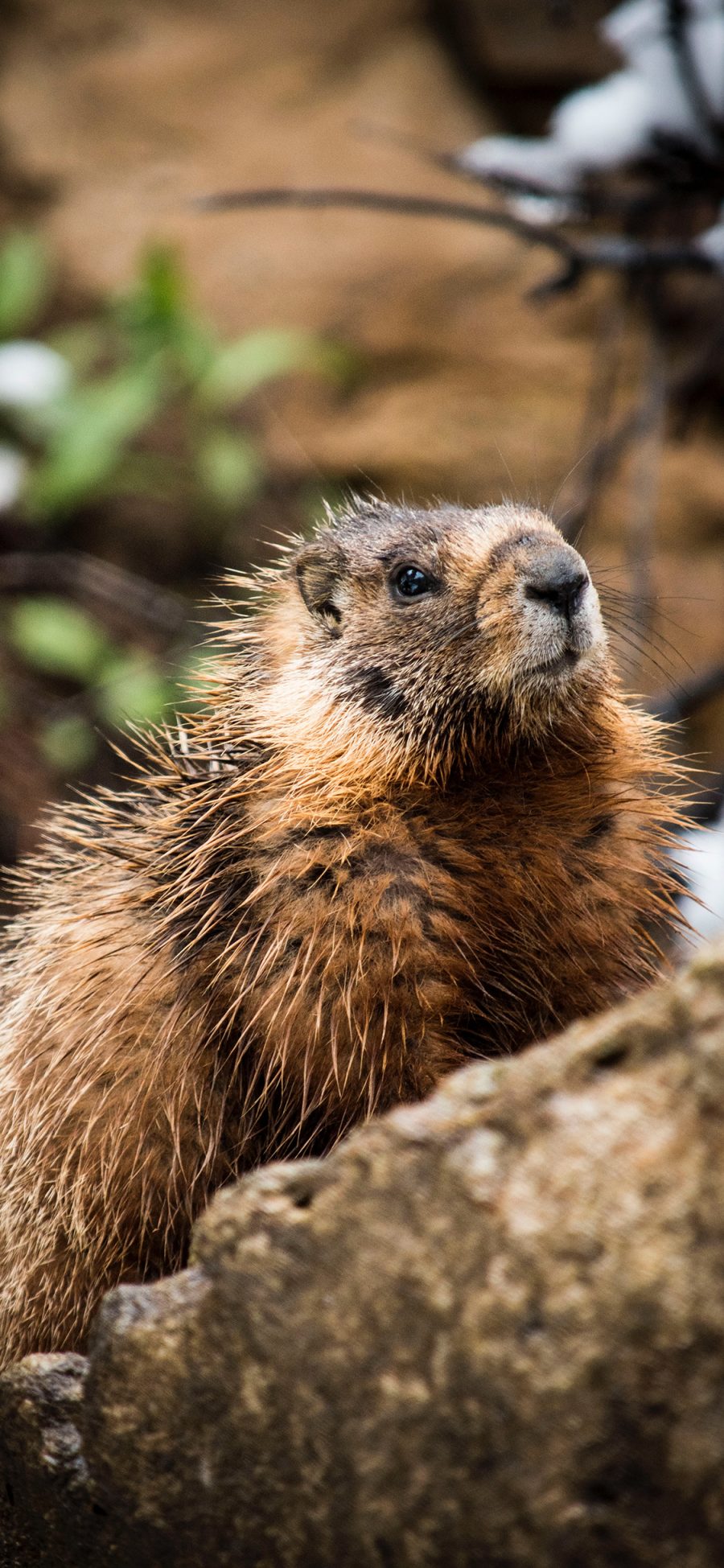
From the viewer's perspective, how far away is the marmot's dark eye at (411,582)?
13.7 feet

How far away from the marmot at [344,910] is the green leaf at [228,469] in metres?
7.44

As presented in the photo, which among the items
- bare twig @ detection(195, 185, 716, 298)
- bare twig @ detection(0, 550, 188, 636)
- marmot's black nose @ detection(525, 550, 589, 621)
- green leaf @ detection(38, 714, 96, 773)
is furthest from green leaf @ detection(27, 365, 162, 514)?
marmot's black nose @ detection(525, 550, 589, 621)

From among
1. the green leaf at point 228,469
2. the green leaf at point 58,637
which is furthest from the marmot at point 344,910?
the green leaf at point 228,469

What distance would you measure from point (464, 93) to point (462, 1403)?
468 inches

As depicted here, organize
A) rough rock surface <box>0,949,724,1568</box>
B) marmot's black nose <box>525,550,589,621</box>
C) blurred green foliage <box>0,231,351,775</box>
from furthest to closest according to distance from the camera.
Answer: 1. blurred green foliage <box>0,231,351,775</box>
2. marmot's black nose <box>525,550,589,621</box>
3. rough rock surface <box>0,949,724,1568</box>

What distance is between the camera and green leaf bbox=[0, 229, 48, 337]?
11.6 meters

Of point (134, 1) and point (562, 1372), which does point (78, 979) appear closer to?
point (562, 1372)

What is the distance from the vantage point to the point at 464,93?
12.2m

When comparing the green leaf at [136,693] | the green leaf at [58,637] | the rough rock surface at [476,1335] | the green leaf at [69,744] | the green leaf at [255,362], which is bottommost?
the rough rock surface at [476,1335]

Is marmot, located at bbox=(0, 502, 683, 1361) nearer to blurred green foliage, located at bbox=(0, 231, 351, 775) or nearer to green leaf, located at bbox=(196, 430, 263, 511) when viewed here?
blurred green foliage, located at bbox=(0, 231, 351, 775)

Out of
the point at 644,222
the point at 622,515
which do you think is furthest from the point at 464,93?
the point at 644,222

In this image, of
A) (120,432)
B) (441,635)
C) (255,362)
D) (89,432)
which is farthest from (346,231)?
(441,635)

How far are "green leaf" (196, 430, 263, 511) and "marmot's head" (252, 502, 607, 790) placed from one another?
7.19 m

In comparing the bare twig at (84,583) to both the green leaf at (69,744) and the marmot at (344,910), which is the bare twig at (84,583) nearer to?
the green leaf at (69,744)
